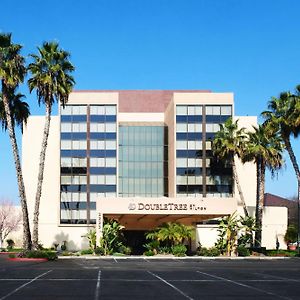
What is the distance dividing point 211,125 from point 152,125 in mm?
8997

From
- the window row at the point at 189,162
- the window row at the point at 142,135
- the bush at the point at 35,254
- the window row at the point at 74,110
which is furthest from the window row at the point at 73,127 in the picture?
the bush at the point at 35,254

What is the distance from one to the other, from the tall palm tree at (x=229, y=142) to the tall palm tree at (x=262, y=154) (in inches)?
137

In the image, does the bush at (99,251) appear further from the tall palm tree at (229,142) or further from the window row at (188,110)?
the window row at (188,110)

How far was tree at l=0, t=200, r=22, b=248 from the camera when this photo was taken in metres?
78.1

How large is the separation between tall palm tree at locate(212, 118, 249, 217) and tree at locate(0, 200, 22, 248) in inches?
1139

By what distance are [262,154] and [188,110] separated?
1632 cm

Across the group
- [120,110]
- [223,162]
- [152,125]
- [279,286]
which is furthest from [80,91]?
[279,286]

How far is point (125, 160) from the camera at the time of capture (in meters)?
77.6

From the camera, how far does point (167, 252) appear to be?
182 feet

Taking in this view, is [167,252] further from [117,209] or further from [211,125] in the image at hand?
[211,125]

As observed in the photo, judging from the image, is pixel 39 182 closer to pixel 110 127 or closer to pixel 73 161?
pixel 73 161

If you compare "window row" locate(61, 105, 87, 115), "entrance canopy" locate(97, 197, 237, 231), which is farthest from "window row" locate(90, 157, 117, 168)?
"entrance canopy" locate(97, 197, 237, 231)

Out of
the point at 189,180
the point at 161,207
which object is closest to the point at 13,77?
the point at 161,207

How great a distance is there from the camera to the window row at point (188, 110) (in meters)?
74.1
